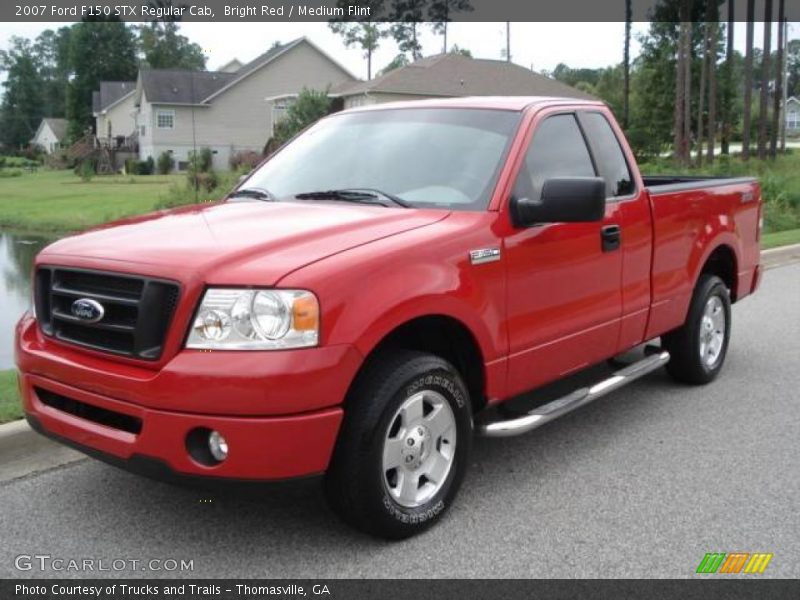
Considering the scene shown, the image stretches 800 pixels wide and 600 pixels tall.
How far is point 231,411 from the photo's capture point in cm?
316

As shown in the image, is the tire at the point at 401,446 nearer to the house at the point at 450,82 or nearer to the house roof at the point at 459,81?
the house at the point at 450,82

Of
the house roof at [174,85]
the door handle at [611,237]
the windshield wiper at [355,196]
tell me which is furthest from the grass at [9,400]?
the house roof at [174,85]

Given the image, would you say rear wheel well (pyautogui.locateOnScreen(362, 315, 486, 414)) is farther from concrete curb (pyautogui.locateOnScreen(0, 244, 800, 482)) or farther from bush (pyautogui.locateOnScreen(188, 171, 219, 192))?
bush (pyautogui.locateOnScreen(188, 171, 219, 192))

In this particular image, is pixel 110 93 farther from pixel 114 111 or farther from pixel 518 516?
pixel 518 516

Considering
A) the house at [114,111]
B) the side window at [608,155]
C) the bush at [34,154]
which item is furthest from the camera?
the bush at [34,154]

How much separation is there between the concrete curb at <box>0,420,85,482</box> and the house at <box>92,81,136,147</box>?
195ft

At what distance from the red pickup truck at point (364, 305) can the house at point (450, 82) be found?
33.5m

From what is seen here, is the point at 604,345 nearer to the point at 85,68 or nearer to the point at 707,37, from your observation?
the point at 707,37

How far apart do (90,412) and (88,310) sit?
0.42 meters

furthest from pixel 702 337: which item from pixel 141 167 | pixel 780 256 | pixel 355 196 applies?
pixel 141 167

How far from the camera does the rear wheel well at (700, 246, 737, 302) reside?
20.7 ft

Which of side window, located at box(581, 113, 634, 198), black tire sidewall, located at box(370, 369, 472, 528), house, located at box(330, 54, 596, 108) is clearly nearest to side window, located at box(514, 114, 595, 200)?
side window, located at box(581, 113, 634, 198)

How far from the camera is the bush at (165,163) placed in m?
50.0
